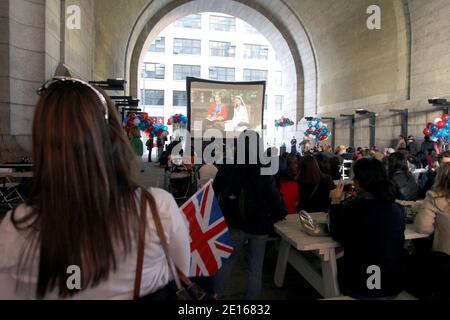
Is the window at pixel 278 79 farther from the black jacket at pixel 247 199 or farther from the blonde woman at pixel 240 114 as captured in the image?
the black jacket at pixel 247 199

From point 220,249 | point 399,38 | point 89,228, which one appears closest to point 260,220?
point 220,249

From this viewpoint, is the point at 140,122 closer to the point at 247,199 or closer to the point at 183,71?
the point at 247,199

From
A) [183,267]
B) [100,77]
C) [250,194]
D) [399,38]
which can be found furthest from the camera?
[399,38]

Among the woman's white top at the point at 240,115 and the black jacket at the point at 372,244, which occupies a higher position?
the woman's white top at the point at 240,115

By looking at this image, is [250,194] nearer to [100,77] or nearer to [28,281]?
[28,281]

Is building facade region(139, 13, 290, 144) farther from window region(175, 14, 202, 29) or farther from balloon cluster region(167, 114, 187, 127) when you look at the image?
balloon cluster region(167, 114, 187, 127)

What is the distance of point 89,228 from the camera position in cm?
92

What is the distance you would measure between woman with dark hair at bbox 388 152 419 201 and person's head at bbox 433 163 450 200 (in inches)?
89.7

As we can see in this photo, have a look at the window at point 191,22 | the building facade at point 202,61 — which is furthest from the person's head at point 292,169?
the window at point 191,22

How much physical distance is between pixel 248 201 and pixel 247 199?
2 cm

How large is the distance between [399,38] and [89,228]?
48.7ft

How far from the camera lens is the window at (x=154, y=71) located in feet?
123

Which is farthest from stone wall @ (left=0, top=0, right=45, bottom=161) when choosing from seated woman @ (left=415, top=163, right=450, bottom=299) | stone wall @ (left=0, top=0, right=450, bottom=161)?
seated woman @ (left=415, top=163, right=450, bottom=299)

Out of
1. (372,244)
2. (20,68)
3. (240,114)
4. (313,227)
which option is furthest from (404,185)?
(240,114)
